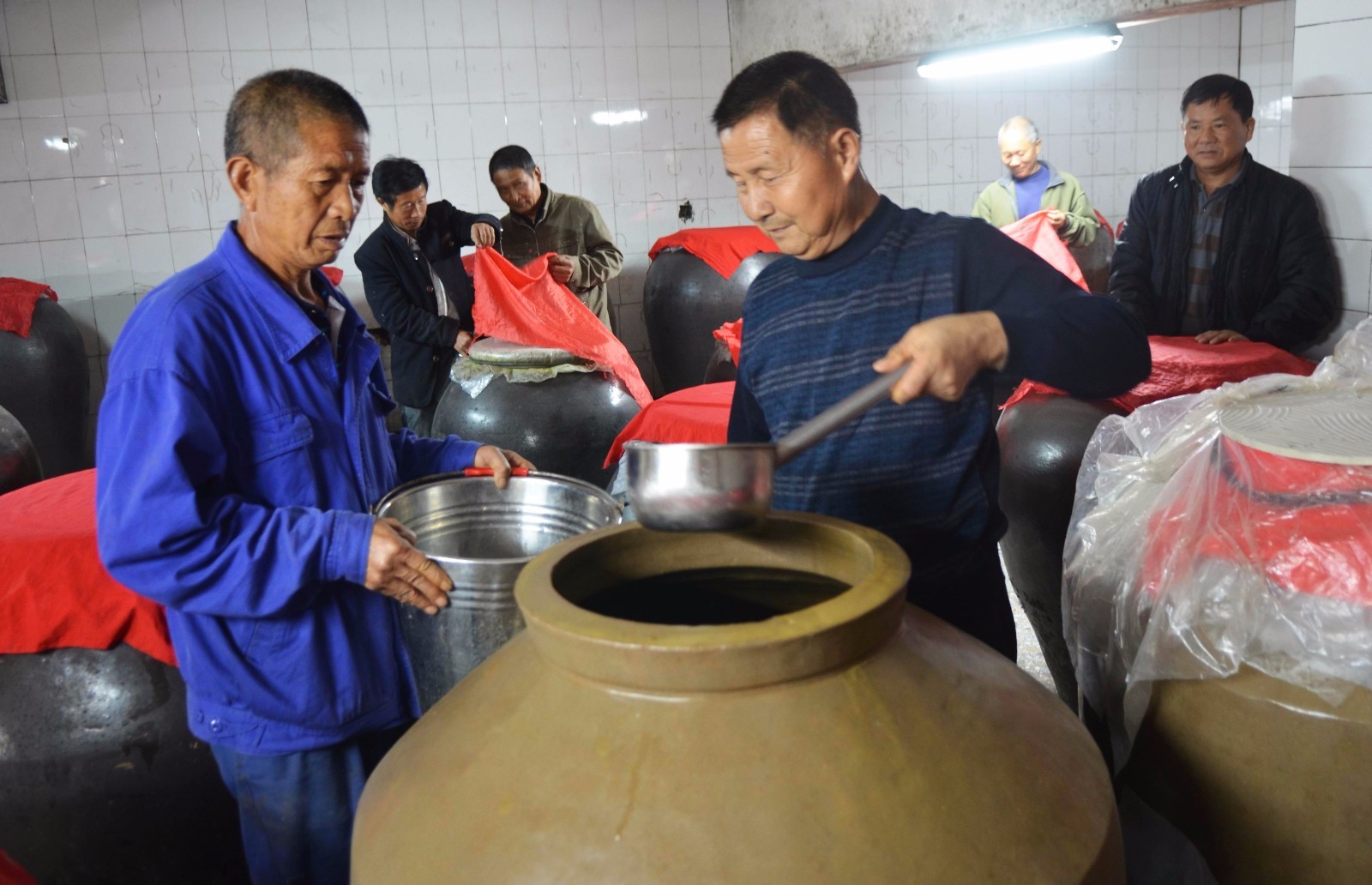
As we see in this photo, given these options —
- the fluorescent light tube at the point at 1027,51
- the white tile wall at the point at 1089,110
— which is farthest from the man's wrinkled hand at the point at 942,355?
the white tile wall at the point at 1089,110

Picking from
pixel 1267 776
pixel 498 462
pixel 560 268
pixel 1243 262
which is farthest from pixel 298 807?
pixel 560 268

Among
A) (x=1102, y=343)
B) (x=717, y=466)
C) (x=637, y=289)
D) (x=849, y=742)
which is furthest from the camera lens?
(x=637, y=289)

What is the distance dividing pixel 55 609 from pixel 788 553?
1.55 meters

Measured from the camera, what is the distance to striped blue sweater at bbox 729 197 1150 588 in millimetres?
1530

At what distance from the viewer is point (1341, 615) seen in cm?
123

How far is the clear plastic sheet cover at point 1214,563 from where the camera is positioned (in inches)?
49.1

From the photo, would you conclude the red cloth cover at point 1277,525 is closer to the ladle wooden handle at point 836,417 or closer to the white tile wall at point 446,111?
the ladle wooden handle at point 836,417

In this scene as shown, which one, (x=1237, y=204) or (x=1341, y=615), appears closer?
(x=1341, y=615)

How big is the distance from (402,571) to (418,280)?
3.50 m

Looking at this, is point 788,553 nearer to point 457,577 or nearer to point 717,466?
point 717,466

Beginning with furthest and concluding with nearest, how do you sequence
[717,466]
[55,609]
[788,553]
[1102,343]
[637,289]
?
[637,289]
[55,609]
[1102,343]
[788,553]
[717,466]

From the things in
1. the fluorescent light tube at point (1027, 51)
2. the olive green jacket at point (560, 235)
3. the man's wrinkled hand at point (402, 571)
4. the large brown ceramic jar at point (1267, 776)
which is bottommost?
the large brown ceramic jar at point (1267, 776)

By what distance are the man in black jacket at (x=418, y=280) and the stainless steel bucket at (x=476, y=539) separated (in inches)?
113

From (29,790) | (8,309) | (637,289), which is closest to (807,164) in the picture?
(29,790)
